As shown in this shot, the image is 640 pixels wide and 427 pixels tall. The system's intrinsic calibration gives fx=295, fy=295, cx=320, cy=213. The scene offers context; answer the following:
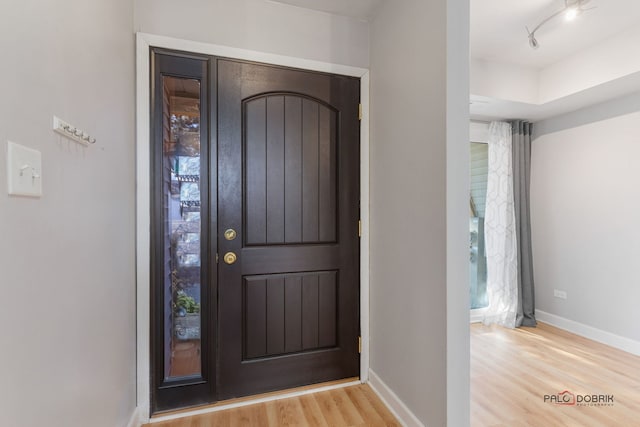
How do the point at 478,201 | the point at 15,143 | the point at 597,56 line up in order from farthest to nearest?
1. the point at 478,201
2. the point at 597,56
3. the point at 15,143

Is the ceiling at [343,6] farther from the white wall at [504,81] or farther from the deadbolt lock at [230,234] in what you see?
the deadbolt lock at [230,234]

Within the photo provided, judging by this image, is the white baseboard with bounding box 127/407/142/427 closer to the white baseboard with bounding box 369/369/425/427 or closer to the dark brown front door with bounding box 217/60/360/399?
the dark brown front door with bounding box 217/60/360/399

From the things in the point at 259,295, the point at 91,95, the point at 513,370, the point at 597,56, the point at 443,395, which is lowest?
the point at 513,370

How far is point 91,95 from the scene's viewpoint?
1.17m

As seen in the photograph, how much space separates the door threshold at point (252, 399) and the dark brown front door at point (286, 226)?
0.13ft

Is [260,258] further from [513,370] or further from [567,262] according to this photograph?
[567,262]

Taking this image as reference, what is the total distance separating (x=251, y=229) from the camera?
1.92m

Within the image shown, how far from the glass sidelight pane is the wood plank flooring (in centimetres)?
29

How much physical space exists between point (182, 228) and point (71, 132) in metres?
0.91

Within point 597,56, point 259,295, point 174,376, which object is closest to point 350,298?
point 259,295

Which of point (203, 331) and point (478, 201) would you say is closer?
point (203, 331)

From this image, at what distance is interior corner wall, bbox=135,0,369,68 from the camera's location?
1.75 metres

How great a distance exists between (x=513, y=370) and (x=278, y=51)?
300 cm

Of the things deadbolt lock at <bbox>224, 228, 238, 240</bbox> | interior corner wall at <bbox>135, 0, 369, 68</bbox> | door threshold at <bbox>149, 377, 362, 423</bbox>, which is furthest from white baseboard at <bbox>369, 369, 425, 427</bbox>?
interior corner wall at <bbox>135, 0, 369, 68</bbox>
